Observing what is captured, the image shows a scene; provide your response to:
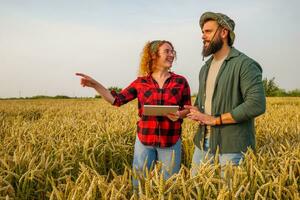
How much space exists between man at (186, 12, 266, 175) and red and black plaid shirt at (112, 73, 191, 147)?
54 centimetres

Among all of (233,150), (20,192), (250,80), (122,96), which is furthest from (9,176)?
(250,80)

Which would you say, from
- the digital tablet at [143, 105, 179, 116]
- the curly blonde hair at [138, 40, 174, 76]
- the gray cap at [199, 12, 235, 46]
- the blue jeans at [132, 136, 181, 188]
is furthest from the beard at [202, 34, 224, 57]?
the blue jeans at [132, 136, 181, 188]

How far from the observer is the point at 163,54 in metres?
3.87

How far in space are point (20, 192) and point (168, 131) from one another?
153 centimetres

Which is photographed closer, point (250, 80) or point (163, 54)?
point (250, 80)

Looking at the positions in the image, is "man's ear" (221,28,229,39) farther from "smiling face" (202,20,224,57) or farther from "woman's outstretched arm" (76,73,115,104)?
"woman's outstretched arm" (76,73,115,104)

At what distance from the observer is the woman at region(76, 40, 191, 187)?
3811mm

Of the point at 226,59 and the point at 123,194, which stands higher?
the point at 226,59

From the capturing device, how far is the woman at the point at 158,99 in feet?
12.5

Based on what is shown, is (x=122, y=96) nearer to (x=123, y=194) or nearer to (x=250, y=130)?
(x=250, y=130)

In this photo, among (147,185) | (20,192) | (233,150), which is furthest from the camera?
(233,150)

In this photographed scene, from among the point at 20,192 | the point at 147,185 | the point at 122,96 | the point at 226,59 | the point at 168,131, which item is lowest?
the point at 20,192

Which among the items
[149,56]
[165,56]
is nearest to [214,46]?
[165,56]

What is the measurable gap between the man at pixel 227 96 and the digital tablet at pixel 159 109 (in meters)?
0.31
